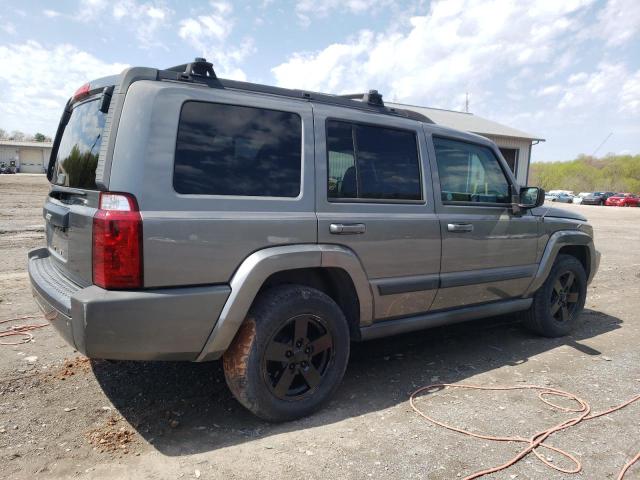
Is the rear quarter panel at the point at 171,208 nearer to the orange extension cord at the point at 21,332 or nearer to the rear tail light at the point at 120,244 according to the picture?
the rear tail light at the point at 120,244

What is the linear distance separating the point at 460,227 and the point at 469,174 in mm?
588

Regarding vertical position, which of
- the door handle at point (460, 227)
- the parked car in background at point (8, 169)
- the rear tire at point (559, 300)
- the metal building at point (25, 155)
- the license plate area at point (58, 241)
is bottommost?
the rear tire at point (559, 300)

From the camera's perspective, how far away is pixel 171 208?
2.62 meters

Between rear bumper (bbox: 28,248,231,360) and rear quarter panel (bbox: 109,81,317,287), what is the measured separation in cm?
9

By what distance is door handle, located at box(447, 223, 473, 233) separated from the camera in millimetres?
3830

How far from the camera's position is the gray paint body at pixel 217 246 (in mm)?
2574

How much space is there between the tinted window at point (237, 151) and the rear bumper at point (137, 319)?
1.96 feet

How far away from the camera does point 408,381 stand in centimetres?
388

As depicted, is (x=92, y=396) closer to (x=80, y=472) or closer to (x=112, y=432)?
(x=112, y=432)

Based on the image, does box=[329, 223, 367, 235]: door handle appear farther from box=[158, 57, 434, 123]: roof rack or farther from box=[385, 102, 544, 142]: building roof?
box=[385, 102, 544, 142]: building roof

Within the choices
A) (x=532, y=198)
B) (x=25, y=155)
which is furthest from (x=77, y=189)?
(x=25, y=155)

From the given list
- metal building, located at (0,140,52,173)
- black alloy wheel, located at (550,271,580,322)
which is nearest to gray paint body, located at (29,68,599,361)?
black alloy wheel, located at (550,271,580,322)

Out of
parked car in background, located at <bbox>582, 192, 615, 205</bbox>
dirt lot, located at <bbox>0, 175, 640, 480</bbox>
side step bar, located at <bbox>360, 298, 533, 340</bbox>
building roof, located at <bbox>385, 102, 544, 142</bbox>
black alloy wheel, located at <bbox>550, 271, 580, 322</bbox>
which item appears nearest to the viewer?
dirt lot, located at <bbox>0, 175, 640, 480</bbox>

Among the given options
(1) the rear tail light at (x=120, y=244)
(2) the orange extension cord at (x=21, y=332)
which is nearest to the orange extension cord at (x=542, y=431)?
(1) the rear tail light at (x=120, y=244)
